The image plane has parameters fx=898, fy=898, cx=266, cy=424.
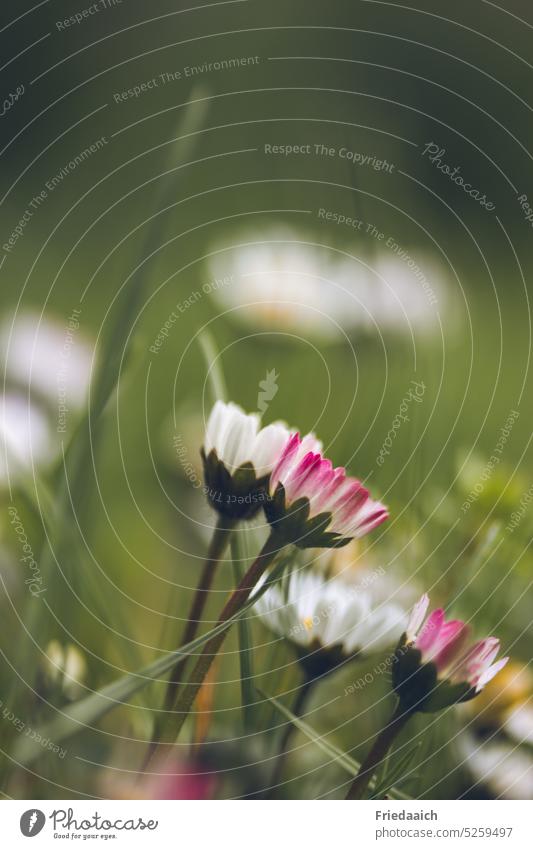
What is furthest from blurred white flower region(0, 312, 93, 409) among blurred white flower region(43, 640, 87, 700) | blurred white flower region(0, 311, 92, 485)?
blurred white flower region(43, 640, 87, 700)

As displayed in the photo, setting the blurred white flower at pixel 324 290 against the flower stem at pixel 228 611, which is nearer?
the flower stem at pixel 228 611

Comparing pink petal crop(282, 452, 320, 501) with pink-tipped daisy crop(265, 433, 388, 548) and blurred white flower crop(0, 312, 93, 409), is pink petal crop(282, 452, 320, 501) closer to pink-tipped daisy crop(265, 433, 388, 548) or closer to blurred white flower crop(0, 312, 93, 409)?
pink-tipped daisy crop(265, 433, 388, 548)

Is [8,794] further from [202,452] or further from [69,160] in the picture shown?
[69,160]

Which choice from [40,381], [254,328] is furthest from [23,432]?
[254,328]

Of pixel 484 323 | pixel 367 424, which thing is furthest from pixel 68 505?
pixel 484 323

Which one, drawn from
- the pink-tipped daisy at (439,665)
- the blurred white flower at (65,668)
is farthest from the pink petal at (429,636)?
the blurred white flower at (65,668)

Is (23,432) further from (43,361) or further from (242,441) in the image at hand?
(242,441)

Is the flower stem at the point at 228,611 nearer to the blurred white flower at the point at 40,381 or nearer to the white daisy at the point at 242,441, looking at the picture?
the white daisy at the point at 242,441
